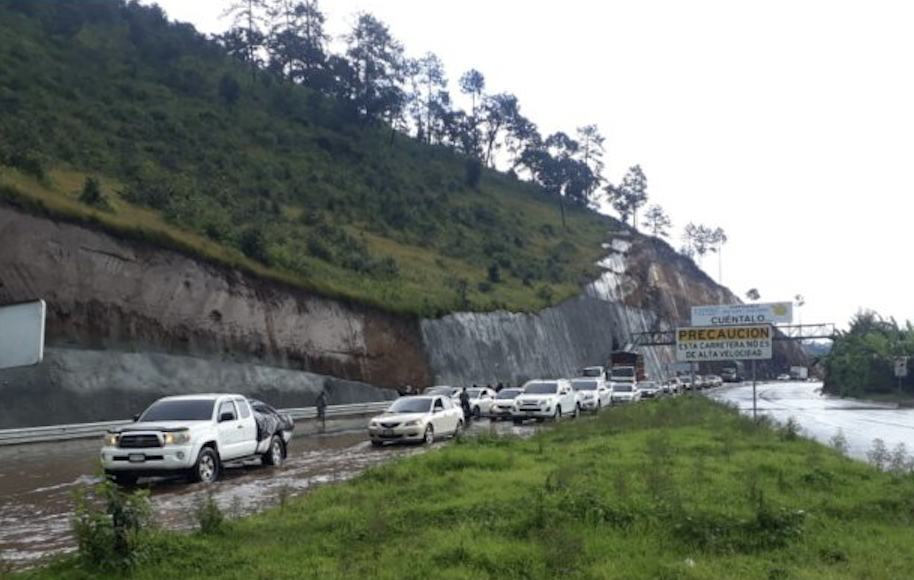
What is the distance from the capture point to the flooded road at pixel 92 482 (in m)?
11.4

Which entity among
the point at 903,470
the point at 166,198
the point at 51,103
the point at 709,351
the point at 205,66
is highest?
the point at 205,66

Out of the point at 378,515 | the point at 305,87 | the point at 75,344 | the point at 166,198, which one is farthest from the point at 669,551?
the point at 305,87

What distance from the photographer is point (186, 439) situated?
16.1 metres

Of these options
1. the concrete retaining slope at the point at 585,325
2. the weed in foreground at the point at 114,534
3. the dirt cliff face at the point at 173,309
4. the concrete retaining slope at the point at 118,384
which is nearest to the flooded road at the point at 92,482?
the weed in foreground at the point at 114,534

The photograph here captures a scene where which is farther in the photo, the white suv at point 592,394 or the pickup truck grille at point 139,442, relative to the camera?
the white suv at point 592,394

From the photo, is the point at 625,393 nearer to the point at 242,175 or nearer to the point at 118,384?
the point at 118,384

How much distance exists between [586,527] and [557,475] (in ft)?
9.82

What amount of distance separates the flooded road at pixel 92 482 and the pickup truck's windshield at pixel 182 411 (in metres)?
1.29

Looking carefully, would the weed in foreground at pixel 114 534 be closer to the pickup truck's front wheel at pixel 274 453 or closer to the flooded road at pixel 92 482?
the flooded road at pixel 92 482

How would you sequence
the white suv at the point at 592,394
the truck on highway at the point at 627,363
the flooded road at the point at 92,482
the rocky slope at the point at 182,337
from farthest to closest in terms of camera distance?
1. the truck on highway at the point at 627,363
2. the white suv at the point at 592,394
3. the rocky slope at the point at 182,337
4. the flooded road at the point at 92,482

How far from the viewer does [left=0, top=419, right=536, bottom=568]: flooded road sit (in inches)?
451

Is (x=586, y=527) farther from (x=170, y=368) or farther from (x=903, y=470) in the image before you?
(x=170, y=368)

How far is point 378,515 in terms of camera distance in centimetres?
1016

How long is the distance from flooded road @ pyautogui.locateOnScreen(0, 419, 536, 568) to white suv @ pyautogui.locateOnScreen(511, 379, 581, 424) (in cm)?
888
